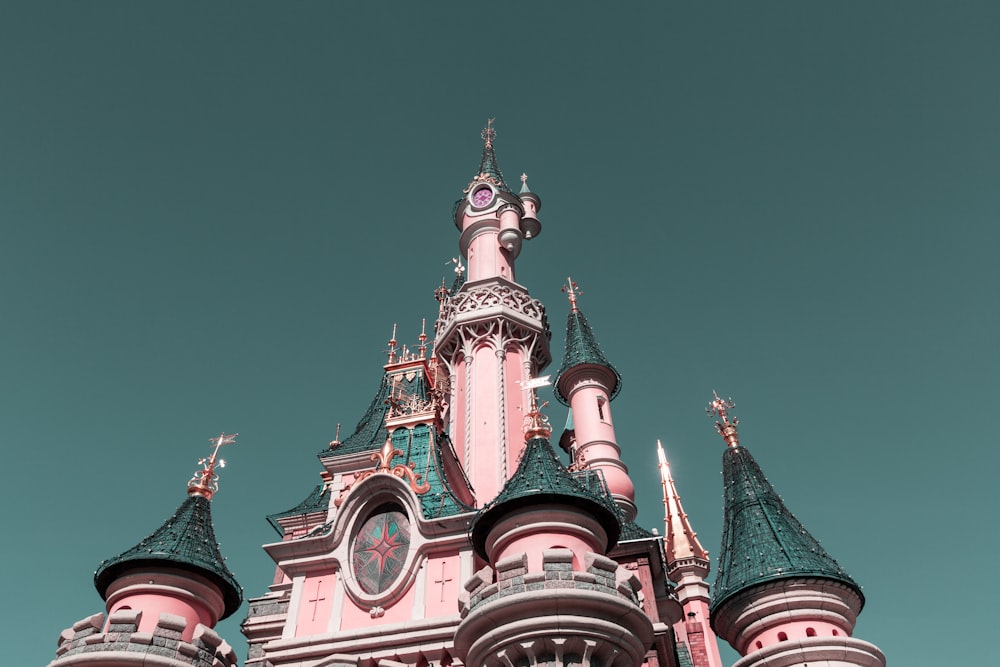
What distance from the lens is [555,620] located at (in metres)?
12.4

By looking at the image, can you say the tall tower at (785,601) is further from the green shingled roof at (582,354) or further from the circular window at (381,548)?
the green shingled roof at (582,354)

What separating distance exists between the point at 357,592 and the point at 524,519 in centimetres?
398

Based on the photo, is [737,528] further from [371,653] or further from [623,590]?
[371,653]

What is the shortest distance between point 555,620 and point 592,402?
18.8 m

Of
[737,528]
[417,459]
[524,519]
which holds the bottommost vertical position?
[524,519]

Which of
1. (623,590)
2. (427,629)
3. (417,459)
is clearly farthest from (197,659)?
(623,590)

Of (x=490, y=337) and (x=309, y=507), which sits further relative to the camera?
(x=490, y=337)

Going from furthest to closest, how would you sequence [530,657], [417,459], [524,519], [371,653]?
[417,459] < [371,653] < [524,519] < [530,657]

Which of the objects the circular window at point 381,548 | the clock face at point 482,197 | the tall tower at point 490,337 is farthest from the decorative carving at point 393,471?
the clock face at point 482,197

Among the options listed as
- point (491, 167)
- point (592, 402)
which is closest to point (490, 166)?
point (491, 167)

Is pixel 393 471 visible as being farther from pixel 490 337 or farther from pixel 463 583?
pixel 490 337

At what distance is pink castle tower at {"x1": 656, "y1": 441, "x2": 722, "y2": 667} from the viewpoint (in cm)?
3111

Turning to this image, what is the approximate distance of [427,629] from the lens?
592 inches

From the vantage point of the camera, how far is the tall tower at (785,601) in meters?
14.7
